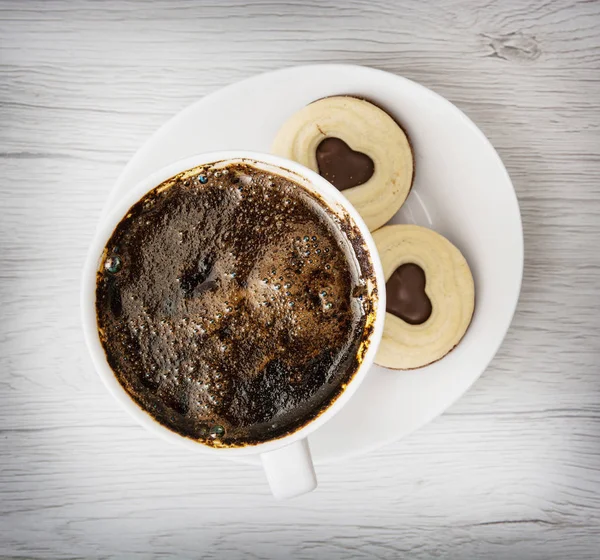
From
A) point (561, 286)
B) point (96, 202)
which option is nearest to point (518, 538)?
point (561, 286)

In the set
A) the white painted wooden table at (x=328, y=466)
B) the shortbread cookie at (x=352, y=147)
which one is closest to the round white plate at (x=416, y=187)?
the shortbread cookie at (x=352, y=147)

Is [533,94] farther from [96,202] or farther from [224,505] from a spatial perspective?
[224,505]

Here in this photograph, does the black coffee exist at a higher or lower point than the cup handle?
higher

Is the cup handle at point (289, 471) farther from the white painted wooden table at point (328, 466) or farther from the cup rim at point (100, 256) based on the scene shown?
the white painted wooden table at point (328, 466)

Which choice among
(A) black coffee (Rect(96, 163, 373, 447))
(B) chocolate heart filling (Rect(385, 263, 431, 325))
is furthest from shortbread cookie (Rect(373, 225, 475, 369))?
(A) black coffee (Rect(96, 163, 373, 447))

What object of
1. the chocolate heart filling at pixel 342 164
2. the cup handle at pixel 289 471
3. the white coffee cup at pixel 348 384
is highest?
the chocolate heart filling at pixel 342 164

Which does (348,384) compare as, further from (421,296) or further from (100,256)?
(100,256)

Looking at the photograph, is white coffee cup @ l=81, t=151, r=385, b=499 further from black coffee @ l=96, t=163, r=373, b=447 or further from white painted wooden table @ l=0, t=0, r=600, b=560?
white painted wooden table @ l=0, t=0, r=600, b=560
